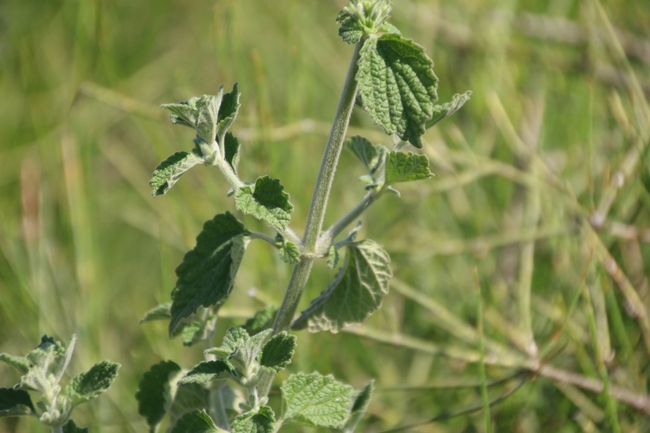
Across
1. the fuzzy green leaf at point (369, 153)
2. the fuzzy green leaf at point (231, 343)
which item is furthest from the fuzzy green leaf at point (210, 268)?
the fuzzy green leaf at point (369, 153)

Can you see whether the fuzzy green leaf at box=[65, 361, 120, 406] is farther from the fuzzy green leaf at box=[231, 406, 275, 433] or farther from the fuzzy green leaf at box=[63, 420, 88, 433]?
the fuzzy green leaf at box=[231, 406, 275, 433]

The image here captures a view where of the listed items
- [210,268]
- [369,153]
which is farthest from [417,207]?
[210,268]

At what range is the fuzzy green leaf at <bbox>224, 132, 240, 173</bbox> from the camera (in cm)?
62

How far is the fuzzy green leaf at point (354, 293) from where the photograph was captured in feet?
2.09

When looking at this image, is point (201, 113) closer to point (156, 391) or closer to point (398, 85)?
point (398, 85)

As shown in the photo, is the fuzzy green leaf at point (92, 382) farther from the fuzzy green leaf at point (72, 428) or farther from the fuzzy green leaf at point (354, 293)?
the fuzzy green leaf at point (354, 293)

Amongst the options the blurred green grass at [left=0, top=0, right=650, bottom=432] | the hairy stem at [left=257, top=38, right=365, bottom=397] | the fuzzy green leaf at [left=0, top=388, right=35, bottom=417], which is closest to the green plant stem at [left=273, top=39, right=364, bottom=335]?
the hairy stem at [left=257, top=38, right=365, bottom=397]

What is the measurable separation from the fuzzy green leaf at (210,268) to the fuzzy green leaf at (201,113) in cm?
8

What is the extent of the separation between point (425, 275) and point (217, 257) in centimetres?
88

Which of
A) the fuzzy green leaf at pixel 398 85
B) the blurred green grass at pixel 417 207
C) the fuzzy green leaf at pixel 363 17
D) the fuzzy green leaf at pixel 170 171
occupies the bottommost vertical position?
the blurred green grass at pixel 417 207

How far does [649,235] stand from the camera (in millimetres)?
1170

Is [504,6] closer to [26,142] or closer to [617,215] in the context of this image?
[617,215]

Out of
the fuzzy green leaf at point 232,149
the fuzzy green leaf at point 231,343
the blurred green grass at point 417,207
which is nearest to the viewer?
the fuzzy green leaf at point 231,343

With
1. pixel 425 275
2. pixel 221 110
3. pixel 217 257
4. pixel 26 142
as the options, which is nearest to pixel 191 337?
pixel 217 257
